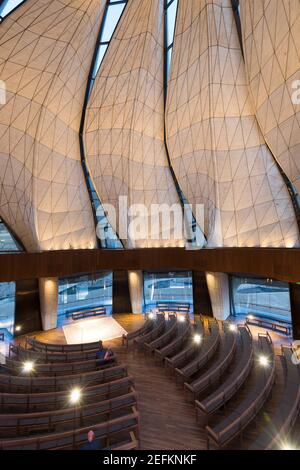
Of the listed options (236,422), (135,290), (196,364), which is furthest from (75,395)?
(135,290)

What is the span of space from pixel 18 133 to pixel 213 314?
59.2 ft

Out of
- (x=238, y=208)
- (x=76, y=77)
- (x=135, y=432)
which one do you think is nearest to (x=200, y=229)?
(x=238, y=208)

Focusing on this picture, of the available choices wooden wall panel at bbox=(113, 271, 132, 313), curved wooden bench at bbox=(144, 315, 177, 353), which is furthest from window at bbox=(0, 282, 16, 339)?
curved wooden bench at bbox=(144, 315, 177, 353)

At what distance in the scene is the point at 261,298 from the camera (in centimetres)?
1836

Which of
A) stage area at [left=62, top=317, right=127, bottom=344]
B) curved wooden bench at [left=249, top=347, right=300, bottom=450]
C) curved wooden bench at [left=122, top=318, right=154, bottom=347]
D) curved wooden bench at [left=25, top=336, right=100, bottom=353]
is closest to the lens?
curved wooden bench at [left=249, top=347, right=300, bottom=450]

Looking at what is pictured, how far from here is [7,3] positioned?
10578 mm

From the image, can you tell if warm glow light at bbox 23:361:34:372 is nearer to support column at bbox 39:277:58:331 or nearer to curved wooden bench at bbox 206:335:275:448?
curved wooden bench at bbox 206:335:275:448

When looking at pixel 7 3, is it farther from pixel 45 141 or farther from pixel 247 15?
pixel 247 15

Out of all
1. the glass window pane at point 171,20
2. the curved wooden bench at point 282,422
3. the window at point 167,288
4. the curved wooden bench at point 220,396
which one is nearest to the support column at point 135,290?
the window at point 167,288

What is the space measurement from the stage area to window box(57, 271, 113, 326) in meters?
1.89

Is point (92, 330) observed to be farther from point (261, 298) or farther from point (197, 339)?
point (261, 298)

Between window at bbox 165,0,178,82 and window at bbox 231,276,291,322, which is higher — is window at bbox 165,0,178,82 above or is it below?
above

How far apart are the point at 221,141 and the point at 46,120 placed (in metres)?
11.1

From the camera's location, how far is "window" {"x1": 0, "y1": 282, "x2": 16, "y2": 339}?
653 inches
